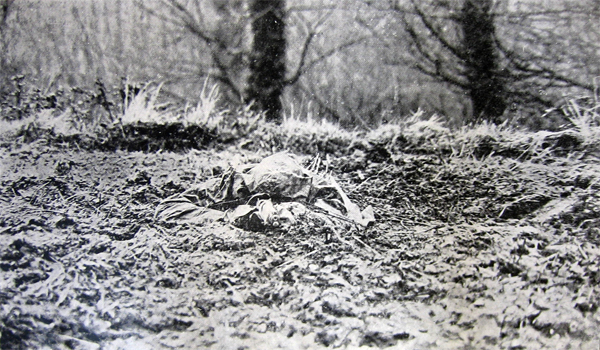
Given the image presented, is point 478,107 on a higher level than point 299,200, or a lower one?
higher

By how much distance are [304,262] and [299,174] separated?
514 mm

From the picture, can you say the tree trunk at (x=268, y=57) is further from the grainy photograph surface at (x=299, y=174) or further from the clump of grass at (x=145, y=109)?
the clump of grass at (x=145, y=109)

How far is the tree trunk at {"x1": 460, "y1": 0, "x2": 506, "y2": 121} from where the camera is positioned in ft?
7.51

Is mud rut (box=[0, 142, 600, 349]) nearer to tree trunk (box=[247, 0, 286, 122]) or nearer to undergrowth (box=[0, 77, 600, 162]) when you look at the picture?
undergrowth (box=[0, 77, 600, 162])

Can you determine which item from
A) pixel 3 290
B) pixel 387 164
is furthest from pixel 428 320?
pixel 3 290

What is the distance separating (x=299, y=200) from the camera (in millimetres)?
2217

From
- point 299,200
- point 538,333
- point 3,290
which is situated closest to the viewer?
point 538,333

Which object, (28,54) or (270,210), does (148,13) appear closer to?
(28,54)

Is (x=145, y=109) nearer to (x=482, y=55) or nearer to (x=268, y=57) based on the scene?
(x=268, y=57)

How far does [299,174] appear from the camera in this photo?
2.24 metres

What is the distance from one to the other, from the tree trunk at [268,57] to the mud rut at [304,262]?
0.34m

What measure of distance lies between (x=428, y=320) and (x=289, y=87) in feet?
5.08

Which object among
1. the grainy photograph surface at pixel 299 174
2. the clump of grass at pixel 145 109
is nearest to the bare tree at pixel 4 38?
the grainy photograph surface at pixel 299 174

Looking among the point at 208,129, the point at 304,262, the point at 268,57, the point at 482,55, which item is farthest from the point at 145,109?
the point at 482,55
